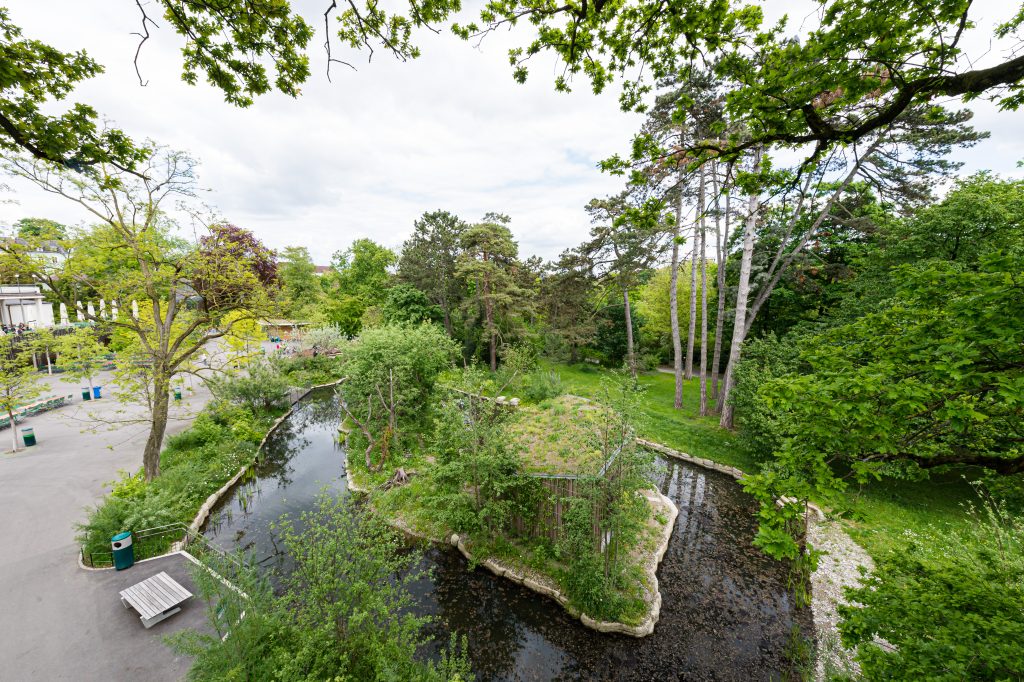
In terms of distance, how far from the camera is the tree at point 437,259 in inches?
948

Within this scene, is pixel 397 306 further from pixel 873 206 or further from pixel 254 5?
pixel 873 206

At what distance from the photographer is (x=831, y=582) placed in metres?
7.60

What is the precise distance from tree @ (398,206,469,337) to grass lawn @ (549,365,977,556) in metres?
10.7

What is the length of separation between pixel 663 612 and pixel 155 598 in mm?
9668

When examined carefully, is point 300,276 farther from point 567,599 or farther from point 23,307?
point 567,599

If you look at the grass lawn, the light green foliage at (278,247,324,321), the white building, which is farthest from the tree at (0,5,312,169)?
the white building

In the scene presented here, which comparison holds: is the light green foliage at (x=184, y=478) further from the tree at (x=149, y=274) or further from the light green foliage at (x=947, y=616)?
the light green foliage at (x=947, y=616)

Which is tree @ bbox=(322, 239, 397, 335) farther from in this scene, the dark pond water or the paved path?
the dark pond water

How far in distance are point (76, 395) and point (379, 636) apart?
25.6m

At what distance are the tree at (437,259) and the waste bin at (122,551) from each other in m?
18.2

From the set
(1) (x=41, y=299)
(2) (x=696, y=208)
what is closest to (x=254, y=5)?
(2) (x=696, y=208)

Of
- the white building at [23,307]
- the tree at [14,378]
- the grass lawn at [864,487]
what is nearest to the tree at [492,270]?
the grass lawn at [864,487]

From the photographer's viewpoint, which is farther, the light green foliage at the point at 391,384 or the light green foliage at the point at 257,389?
the light green foliage at the point at 257,389

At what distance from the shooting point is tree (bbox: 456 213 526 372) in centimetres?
2017
